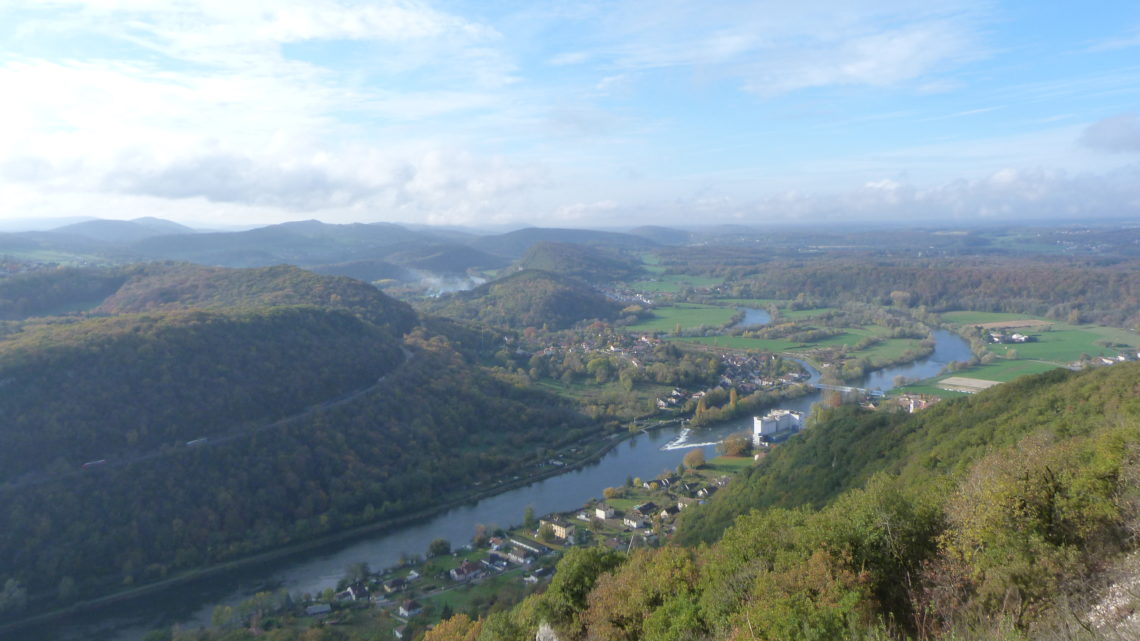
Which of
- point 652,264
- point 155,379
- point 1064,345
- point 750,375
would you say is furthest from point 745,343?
point 652,264

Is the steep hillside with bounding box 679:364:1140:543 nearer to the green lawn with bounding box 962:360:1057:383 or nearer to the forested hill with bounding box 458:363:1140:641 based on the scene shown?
the forested hill with bounding box 458:363:1140:641

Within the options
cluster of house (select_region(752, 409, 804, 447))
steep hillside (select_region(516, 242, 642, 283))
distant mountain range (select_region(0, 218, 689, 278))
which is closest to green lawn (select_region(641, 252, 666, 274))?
steep hillside (select_region(516, 242, 642, 283))

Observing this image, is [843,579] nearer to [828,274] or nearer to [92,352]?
[92,352]

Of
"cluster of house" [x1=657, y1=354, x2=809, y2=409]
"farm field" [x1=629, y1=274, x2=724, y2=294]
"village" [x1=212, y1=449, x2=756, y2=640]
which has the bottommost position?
"village" [x1=212, y1=449, x2=756, y2=640]

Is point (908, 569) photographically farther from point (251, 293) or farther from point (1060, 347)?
point (1060, 347)

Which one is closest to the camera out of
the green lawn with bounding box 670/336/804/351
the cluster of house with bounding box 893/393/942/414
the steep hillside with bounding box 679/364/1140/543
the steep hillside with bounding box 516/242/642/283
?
the steep hillside with bounding box 679/364/1140/543

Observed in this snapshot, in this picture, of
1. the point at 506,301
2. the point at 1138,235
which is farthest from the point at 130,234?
the point at 1138,235
